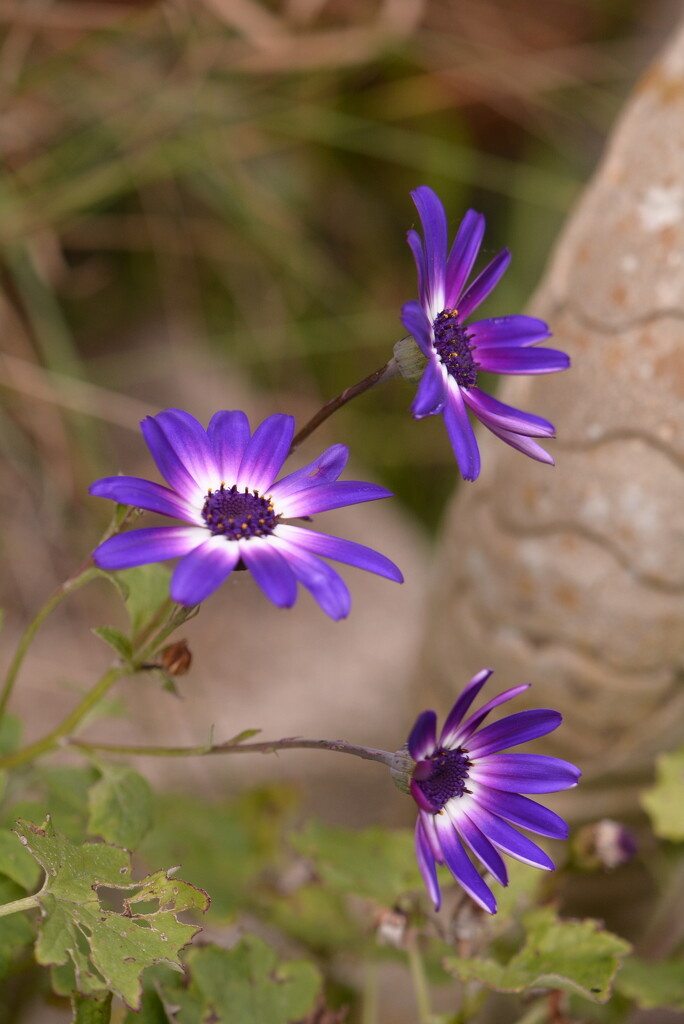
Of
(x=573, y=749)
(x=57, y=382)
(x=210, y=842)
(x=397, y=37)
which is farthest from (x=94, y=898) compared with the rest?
(x=397, y=37)

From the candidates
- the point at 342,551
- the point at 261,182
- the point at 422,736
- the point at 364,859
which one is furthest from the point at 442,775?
the point at 261,182

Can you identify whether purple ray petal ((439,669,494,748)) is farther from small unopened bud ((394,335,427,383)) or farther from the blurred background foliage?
the blurred background foliage

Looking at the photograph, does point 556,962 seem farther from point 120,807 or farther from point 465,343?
point 465,343

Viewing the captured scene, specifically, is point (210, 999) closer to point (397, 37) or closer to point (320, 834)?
point (320, 834)

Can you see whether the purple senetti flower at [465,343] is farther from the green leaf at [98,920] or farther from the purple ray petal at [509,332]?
the green leaf at [98,920]

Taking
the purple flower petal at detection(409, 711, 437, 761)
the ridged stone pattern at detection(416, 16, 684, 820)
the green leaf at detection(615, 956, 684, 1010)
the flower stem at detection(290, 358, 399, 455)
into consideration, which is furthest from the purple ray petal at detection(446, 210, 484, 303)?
the green leaf at detection(615, 956, 684, 1010)

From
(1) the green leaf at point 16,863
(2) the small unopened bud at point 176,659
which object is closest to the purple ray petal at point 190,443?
(2) the small unopened bud at point 176,659

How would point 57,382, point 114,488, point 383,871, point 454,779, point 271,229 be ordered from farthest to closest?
point 271,229 < point 57,382 < point 383,871 < point 454,779 < point 114,488
